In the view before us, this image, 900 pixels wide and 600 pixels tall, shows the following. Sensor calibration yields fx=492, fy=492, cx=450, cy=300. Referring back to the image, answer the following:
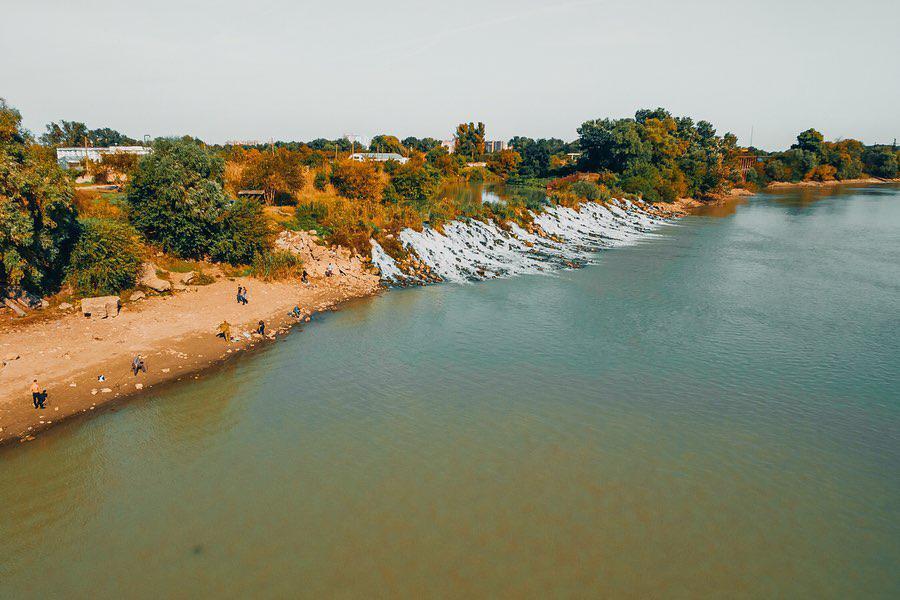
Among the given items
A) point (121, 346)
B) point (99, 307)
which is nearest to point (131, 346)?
point (121, 346)

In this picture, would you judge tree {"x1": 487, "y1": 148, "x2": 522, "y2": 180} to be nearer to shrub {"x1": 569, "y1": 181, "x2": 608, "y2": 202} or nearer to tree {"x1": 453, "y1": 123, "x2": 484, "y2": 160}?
tree {"x1": 453, "y1": 123, "x2": 484, "y2": 160}

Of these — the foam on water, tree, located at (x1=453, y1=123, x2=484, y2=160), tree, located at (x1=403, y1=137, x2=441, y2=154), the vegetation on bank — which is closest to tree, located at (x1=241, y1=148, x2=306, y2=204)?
the vegetation on bank

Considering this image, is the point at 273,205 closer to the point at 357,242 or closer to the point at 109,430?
the point at 357,242

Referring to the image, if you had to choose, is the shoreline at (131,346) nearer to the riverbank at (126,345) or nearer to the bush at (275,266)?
the riverbank at (126,345)

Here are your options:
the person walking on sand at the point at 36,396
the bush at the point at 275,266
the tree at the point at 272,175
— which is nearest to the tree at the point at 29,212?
the person walking on sand at the point at 36,396

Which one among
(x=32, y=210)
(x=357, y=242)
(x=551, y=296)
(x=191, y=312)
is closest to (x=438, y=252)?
(x=357, y=242)

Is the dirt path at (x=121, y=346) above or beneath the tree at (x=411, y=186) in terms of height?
beneath
